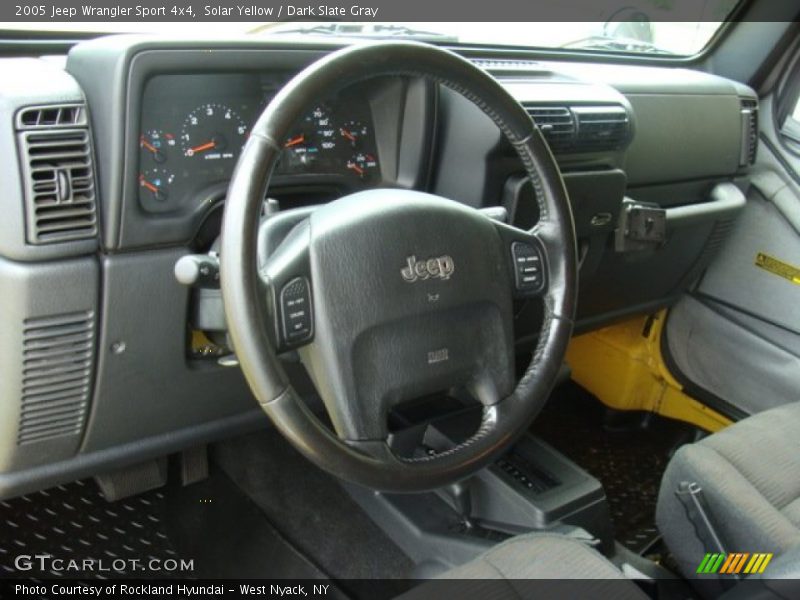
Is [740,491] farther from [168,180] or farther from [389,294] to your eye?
[168,180]

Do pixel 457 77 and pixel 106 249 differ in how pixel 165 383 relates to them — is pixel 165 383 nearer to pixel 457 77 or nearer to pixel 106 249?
pixel 106 249

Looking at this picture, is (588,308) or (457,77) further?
(588,308)

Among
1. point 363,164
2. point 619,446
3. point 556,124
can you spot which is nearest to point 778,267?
point 619,446

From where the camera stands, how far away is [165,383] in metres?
1.30

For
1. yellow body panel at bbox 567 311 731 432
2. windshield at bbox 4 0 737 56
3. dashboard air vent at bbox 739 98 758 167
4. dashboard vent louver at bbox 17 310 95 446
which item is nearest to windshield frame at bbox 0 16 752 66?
windshield at bbox 4 0 737 56

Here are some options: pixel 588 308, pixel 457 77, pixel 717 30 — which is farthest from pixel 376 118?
pixel 717 30

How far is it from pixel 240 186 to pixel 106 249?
1.18 feet

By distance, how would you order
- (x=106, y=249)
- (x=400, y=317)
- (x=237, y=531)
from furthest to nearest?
(x=237, y=531) < (x=106, y=249) < (x=400, y=317)

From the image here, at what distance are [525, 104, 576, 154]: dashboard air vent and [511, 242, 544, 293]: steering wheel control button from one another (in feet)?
1.38

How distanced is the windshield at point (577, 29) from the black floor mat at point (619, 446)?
101 centimetres

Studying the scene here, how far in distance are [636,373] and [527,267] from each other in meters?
1.32

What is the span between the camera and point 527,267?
1.15m

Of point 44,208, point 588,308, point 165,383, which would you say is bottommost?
point 588,308

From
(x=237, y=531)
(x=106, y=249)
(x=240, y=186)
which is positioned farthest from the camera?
(x=237, y=531)
